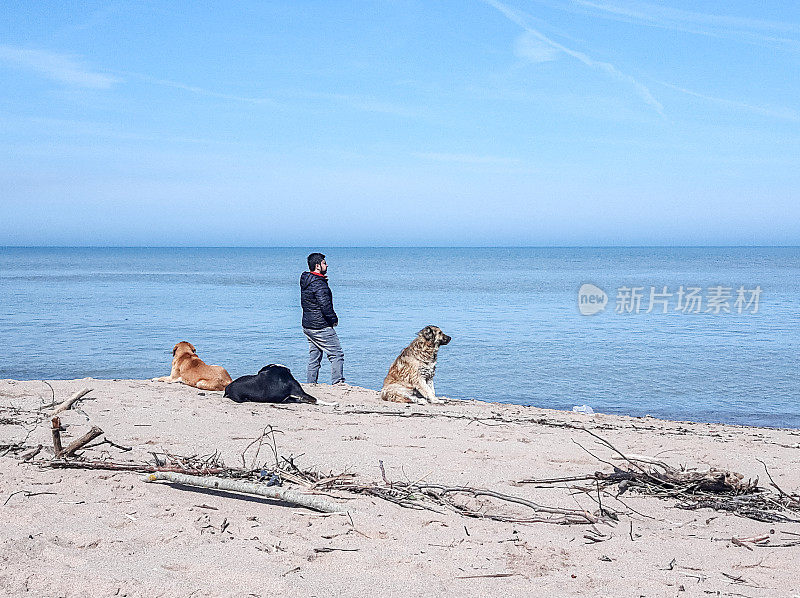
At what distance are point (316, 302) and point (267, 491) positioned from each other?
6328mm

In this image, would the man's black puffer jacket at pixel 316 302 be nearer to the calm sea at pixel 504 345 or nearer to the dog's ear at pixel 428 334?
the dog's ear at pixel 428 334

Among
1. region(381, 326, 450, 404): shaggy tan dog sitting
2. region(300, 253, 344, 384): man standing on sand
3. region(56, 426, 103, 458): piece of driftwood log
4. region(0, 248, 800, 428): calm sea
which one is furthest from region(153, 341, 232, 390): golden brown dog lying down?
region(56, 426, 103, 458): piece of driftwood log

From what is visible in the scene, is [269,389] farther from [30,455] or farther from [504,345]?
[504,345]

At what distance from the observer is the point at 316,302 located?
10.2 metres

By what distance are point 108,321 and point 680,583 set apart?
21.5 meters

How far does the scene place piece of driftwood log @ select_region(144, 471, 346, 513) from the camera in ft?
13.0

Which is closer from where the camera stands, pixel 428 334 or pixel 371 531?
pixel 371 531

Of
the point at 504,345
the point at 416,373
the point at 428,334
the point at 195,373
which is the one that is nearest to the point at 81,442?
the point at 195,373

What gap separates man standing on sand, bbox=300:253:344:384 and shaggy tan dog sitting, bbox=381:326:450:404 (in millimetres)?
1259

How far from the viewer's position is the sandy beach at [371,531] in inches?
121

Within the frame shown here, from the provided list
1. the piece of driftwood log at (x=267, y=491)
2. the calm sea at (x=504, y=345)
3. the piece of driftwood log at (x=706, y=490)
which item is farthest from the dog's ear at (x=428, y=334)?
the piece of driftwood log at (x=267, y=491)

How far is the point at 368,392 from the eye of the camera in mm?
10047

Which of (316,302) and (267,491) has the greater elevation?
(316,302)

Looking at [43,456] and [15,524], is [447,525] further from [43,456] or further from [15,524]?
[43,456]
